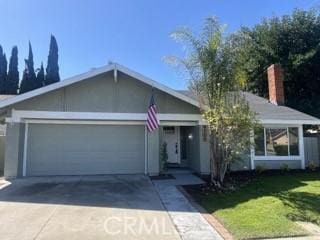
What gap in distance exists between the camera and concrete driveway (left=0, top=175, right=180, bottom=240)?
25.0ft

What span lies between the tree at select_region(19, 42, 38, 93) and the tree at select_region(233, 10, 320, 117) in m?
24.6

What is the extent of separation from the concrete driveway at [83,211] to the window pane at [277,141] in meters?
7.02

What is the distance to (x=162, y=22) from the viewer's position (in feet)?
62.1

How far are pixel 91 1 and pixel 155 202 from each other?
29.6 feet

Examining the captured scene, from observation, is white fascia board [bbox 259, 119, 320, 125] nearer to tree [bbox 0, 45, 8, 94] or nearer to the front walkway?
the front walkway

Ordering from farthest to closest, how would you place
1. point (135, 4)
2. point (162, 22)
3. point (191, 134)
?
point (162, 22)
point (191, 134)
point (135, 4)


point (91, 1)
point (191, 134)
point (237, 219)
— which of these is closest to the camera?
point (237, 219)

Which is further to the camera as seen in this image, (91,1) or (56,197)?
(91,1)

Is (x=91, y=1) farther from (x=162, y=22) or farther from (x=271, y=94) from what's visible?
(x=271, y=94)

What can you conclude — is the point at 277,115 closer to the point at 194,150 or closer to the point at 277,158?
the point at 277,158

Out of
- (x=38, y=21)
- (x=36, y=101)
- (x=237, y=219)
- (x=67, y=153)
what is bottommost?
(x=237, y=219)

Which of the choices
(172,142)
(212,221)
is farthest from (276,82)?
(212,221)

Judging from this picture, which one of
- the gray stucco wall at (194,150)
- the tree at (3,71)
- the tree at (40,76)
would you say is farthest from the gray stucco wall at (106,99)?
the tree at (3,71)

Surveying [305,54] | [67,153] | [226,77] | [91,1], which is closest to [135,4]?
[91,1]
